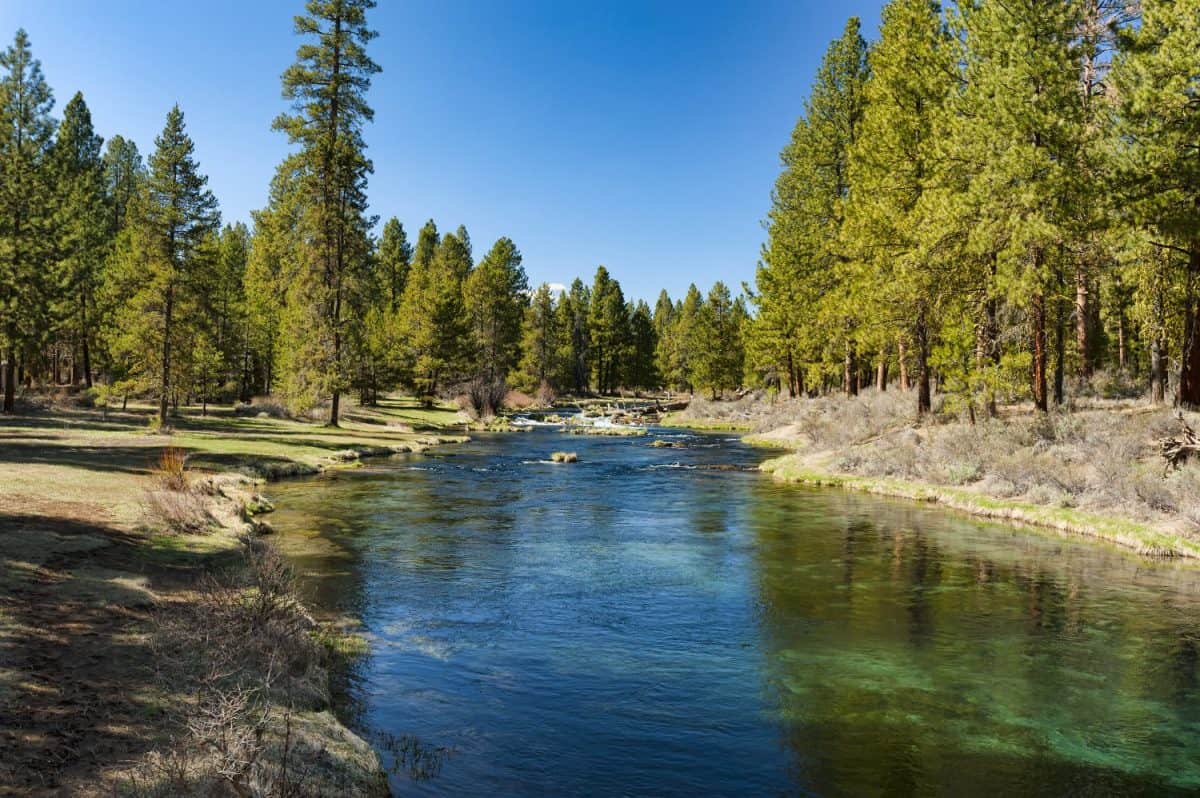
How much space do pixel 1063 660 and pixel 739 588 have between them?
5985 mm

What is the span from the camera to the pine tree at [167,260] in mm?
35469

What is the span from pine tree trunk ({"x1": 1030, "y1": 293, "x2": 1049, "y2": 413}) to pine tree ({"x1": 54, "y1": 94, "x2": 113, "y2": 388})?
148ft

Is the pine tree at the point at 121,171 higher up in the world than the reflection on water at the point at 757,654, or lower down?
higher up

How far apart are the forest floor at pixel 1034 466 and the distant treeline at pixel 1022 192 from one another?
1520mm

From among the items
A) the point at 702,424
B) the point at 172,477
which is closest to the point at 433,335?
the point at 702,424

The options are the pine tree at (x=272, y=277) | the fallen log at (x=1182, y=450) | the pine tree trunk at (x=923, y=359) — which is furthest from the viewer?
the pine tree at (x=272, y=277)

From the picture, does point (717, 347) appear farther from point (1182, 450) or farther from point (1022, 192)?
point (1182, 450)

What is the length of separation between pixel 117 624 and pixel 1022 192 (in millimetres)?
25722

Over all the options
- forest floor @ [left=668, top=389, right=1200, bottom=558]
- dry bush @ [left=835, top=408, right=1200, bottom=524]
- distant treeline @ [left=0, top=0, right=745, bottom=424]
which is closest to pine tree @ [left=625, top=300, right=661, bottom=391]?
distant treeline @ [left=0, top=0, right=745, bottom=424]

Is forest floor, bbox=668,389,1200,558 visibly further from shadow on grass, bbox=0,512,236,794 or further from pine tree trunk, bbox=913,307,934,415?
shadow on grass, bbox=0,512,236,794

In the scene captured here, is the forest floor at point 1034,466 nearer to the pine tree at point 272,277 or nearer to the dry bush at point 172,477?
the dry bush at point 172,477

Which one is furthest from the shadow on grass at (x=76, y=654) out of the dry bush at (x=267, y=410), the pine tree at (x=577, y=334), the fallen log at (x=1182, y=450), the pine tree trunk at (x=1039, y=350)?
the pine tree at (x=577, y=334)

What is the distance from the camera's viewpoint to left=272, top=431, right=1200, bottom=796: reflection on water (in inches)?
338

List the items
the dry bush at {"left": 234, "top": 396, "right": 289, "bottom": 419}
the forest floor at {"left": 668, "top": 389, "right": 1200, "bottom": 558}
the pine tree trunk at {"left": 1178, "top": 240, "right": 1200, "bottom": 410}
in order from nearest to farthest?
the forest floor at {"left": 668, "top": 389, "right": 1200, "bottom": 558}
the pine tree trunk at {"left": 1178, "top": 240, "right": 1200, "bottom": 410}
the dry bush at {"left": 234, "top": 396, "right": 289, "bottom": 419}
